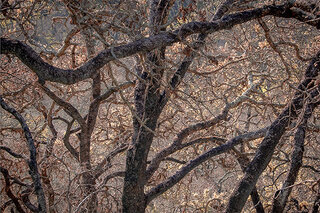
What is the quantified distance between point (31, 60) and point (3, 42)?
0.64ft

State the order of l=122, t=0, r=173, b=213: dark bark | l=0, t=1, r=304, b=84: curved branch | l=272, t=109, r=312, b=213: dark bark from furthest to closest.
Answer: l=272, t=109, r=312, b=213: dark bark
l=122, t=0, r=173, b=213: dark bark
l=0, t=1, r=304, b=84: curved branch

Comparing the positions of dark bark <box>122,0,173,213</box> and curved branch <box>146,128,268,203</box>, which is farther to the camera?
curved branch <box>146,128,268,203</box>

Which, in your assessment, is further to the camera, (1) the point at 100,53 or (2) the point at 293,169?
(2) the point at 293,169

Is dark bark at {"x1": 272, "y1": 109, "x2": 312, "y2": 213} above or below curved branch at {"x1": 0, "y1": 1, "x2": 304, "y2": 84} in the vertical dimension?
above

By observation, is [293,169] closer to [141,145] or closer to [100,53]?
[141,145]

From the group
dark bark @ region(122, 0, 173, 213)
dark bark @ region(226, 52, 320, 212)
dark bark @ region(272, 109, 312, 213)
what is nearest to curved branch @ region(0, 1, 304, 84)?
dark bark @ region(122, 0, 173, 213)

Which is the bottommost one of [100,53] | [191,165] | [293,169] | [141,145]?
[100,53]

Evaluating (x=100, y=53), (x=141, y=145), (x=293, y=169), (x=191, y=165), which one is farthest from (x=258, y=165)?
(x=100, y=53)

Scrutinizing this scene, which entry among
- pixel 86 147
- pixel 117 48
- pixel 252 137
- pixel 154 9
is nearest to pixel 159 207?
pixel 86 147

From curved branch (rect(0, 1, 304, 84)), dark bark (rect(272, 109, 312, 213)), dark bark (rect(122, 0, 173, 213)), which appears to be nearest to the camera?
curved branch (rect(0, 1, 304, 84))

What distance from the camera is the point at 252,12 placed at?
3125mm

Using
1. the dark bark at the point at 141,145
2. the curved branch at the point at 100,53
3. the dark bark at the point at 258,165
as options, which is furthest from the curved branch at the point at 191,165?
the curved branch at the point at 100,53

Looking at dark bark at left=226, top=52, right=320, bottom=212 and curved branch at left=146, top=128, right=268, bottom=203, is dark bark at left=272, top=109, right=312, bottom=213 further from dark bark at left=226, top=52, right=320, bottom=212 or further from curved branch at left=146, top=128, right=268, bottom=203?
curved branch at left=146, top=128, right=268, bottom=203

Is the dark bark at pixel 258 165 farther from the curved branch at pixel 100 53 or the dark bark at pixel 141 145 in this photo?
the curved branch at pixel 100 53
